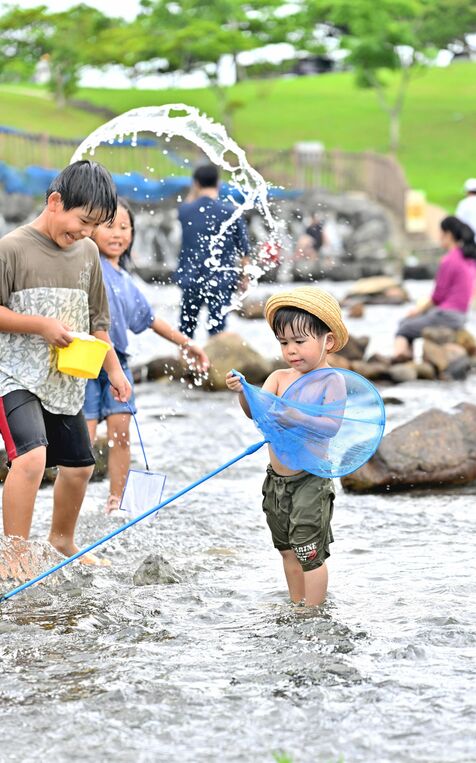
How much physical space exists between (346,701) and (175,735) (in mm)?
511

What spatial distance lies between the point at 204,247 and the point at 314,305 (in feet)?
19.7

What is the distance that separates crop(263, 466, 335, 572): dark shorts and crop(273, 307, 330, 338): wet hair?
0.48 metres

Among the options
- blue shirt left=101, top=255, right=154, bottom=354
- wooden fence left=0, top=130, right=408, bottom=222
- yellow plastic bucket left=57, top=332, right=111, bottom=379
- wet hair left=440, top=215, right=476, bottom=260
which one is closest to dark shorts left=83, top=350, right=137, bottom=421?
blue shirt left=101, top=255, right=154, bottom=354

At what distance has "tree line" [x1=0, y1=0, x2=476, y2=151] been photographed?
164 ft

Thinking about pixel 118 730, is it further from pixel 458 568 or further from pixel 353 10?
pixel 353 10

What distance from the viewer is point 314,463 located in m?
4.20

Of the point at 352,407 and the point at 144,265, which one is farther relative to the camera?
the point at 144,265

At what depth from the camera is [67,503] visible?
5.16 metres

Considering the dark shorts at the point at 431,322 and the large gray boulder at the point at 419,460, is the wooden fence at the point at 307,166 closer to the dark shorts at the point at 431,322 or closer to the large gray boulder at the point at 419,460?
the dark shorts at the point at 431,322

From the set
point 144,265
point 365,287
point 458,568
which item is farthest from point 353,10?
point 458,568

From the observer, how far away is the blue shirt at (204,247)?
9.84m

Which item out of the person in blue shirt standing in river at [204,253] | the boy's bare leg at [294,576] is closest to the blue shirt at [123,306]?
the boy's bare leg at [294,576]

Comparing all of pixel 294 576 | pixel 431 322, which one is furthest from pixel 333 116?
pixel 294 576

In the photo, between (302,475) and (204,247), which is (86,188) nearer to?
(302,475)
